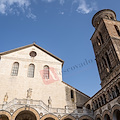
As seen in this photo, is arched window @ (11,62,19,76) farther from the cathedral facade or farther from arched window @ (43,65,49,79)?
arched window @ (43,65,49,79)

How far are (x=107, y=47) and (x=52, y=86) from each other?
12.4 meters

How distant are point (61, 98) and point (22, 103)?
7.01 meters

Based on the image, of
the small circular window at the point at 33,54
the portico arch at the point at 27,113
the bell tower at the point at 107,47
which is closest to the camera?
the portico arch at the point at 27,113

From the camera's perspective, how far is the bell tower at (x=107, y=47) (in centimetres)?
2082

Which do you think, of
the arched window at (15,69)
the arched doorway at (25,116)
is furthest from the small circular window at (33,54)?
the arched doorway at (25,116)

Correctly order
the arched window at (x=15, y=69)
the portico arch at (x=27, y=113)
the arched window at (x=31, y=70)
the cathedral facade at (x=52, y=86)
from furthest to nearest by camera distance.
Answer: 1. the arched window at (x=31, y=70)
2. the arched window at (x=15, y=69)
3. the cathedral facade at (x=52, y=86)
4. the portico arch at (x=27, y=113)

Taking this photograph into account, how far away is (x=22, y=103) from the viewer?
1738cm

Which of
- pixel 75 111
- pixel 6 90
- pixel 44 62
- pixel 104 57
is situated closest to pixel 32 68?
pixel 44 62

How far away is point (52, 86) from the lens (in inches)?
907

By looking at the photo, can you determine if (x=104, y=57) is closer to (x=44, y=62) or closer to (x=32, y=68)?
(x=44, y=62)

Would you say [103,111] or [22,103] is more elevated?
[22,103]

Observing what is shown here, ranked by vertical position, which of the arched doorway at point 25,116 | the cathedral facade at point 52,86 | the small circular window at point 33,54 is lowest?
the arched doorway at point 25,116

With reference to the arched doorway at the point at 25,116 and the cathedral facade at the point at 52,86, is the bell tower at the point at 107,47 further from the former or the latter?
the arched doorway at the point at 25,116

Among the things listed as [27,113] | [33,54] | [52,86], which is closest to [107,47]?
[52,86]
